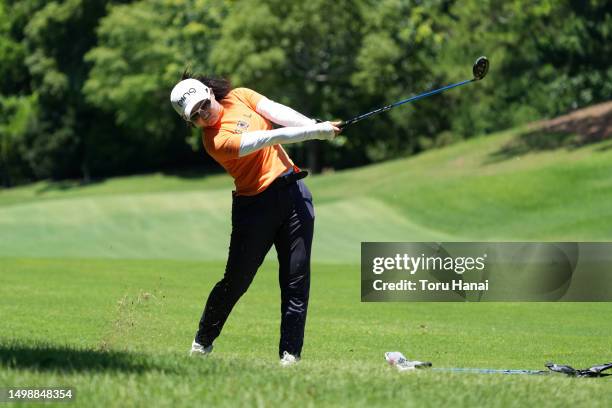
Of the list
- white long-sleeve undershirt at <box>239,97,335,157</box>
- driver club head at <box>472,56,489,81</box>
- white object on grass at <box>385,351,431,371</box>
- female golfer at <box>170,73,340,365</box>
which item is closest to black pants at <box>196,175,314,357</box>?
female golfer at <box>170,73,340,365</box>

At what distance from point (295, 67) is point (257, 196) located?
43.7 m

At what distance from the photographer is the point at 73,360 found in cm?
688

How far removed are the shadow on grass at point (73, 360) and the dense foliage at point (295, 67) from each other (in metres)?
33.4

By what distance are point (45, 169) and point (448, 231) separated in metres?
40.0

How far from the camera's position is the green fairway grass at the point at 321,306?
6477 millimetres

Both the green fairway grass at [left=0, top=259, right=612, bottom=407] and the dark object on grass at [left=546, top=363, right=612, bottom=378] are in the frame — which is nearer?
the green fairway grass at [left=0, top=259, right=612, bottom=407]

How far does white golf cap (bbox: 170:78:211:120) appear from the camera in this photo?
8.15 m

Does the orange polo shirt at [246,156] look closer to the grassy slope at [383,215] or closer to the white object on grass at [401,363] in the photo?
the white object on grass at [401,363]

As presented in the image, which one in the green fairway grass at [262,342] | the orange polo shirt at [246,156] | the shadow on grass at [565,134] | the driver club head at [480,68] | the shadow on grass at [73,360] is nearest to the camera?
the green fairway grass at [262,342]

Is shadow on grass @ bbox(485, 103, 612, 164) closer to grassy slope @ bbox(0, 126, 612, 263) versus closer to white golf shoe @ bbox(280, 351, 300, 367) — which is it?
grassy slope @ bbox(0, 126, 612, 263)

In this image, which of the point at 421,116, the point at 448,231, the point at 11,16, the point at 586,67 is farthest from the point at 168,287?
the point at 11,16

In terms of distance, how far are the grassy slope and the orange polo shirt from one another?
605 inches

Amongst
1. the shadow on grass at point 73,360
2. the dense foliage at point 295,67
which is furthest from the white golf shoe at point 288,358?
the dense foliage at point 295,67

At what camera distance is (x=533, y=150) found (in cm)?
3666
